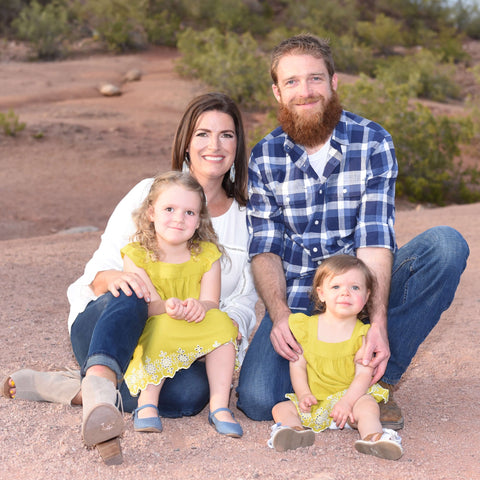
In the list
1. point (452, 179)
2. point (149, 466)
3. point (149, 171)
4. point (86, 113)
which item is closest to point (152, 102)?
point (86, 113)

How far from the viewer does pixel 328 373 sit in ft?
10.4

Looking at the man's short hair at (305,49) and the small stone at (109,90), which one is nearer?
the man's short hair at (305,49)

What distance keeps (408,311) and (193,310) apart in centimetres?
105

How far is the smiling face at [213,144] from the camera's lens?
11.9 ft

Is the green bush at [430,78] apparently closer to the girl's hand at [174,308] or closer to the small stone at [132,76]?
the small stone at [132,76]

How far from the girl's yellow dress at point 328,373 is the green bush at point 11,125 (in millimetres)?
10725

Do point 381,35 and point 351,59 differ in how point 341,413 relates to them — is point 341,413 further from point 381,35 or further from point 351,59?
point 381,35

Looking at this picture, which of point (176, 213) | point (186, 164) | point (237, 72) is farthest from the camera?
point (237, 72)

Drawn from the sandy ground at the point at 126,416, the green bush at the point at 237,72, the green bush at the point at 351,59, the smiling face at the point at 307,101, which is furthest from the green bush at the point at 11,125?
the green bush at the point at 351,59

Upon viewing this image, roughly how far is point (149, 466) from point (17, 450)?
57 centimetres

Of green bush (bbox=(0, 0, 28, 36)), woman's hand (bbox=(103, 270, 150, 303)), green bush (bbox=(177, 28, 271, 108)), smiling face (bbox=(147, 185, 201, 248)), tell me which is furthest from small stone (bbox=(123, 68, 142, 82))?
woman's hand (bbox=(103, 270, 150, 303))

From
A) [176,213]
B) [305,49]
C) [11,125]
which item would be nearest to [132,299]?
[176,213]

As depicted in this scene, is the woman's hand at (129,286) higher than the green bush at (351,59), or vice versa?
the green bush at (351,59)

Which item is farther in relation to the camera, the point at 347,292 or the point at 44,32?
the point at 44,32
